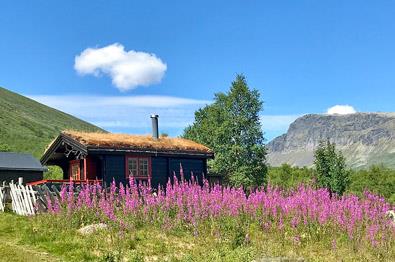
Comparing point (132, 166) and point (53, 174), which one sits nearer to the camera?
point (132, 166)

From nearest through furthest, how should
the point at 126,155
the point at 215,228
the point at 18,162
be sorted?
the point at 215,228 < the point at 126,155 < the point at 18,162

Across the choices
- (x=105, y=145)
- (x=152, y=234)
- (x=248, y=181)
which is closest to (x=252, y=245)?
(x=152, y=234)

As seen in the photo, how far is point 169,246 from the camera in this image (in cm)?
1341

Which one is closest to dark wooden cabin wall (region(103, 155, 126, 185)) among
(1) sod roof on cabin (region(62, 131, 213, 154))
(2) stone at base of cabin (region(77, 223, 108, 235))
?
(1) sod roof on cabin (region(62, 131, 213, 154))

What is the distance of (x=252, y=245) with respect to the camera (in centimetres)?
1316

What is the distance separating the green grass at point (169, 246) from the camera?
11.8 metres

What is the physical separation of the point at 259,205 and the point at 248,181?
32975mm

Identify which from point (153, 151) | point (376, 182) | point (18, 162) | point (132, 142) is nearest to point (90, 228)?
point (132, 142)

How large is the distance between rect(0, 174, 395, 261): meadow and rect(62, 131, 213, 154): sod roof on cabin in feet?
39.1

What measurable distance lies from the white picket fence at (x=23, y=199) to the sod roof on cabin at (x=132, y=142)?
7535 mm

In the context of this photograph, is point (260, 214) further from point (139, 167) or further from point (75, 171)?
point (75, 171)

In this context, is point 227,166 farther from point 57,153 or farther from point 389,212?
point 389,212

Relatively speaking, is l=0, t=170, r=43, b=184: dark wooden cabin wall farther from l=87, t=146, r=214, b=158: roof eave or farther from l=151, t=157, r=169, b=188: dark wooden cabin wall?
l=87, t=146, r=214, b=158: roof eave

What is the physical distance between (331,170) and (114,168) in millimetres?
18450
